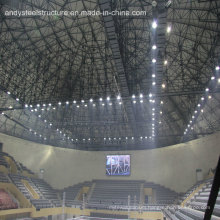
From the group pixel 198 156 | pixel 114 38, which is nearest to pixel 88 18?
pixel 114 38

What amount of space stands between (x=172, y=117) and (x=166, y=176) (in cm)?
946

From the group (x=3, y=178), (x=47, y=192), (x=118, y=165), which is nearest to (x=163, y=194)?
(x=118, y=165)

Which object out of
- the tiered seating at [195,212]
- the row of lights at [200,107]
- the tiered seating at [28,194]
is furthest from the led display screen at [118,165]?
the tiered seating at [195,212]

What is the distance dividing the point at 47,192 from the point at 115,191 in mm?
10117

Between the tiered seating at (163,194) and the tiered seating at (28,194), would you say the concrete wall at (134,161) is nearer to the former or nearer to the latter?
the tiered seating at (163,194)

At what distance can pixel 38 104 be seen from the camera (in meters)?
30.6

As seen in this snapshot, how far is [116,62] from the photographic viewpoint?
74.7 feet

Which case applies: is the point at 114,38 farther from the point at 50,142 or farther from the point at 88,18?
the point at 50,142

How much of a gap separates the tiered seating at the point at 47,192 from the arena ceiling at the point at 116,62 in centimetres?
719

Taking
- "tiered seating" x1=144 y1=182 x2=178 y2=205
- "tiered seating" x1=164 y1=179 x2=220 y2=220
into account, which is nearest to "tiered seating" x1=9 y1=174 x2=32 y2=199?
"tiered seating" x1=144 y1=182 x2=178 y2=205

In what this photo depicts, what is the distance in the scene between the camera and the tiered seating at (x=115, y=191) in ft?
116

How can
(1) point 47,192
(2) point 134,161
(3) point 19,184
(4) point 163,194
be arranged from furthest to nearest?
(2) point 134,161 → (1) point 47,192 → (4) point 163,194 → (3) point 19,184

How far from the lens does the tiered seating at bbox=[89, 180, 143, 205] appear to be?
35.4 meters

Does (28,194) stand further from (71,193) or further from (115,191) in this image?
(115,191)
